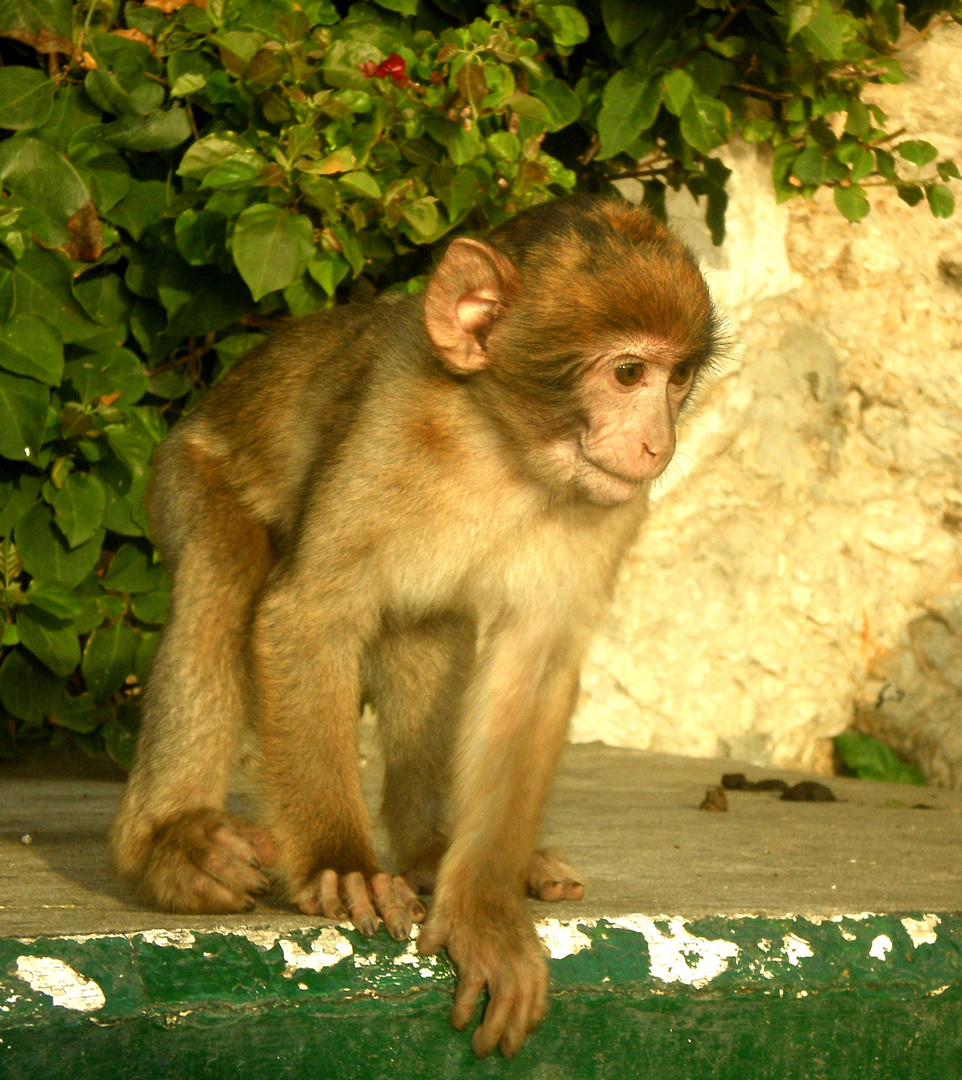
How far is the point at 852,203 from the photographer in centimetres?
361

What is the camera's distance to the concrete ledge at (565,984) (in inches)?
60.9

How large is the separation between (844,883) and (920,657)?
7.72 ft

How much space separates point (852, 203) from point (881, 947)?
2.26m

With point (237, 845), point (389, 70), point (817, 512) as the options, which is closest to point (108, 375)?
point (389, 70)

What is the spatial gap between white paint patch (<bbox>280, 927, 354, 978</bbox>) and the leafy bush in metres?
1.58

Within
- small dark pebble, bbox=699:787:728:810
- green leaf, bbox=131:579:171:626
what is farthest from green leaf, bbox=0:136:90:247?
small dark pebble, bbox=699:787:728:810

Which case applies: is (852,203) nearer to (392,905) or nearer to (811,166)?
(811,166)

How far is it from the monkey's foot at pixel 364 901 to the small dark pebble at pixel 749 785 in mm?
1973

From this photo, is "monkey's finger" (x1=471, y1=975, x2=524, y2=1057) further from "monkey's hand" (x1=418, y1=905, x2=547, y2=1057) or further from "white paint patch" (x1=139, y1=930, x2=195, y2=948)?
"white paint patch" (x1=139, y1=930, x2=195, y2=948)

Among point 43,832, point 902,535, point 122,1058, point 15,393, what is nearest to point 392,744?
point 43,832

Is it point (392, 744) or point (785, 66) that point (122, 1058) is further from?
point (785, 66)

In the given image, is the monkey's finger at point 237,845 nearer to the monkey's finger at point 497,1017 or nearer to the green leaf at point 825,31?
the monkey's finger at point 497,1017

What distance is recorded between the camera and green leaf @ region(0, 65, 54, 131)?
317 cm

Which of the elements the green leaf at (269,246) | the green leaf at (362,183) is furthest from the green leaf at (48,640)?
the green leaf at (362,183)
